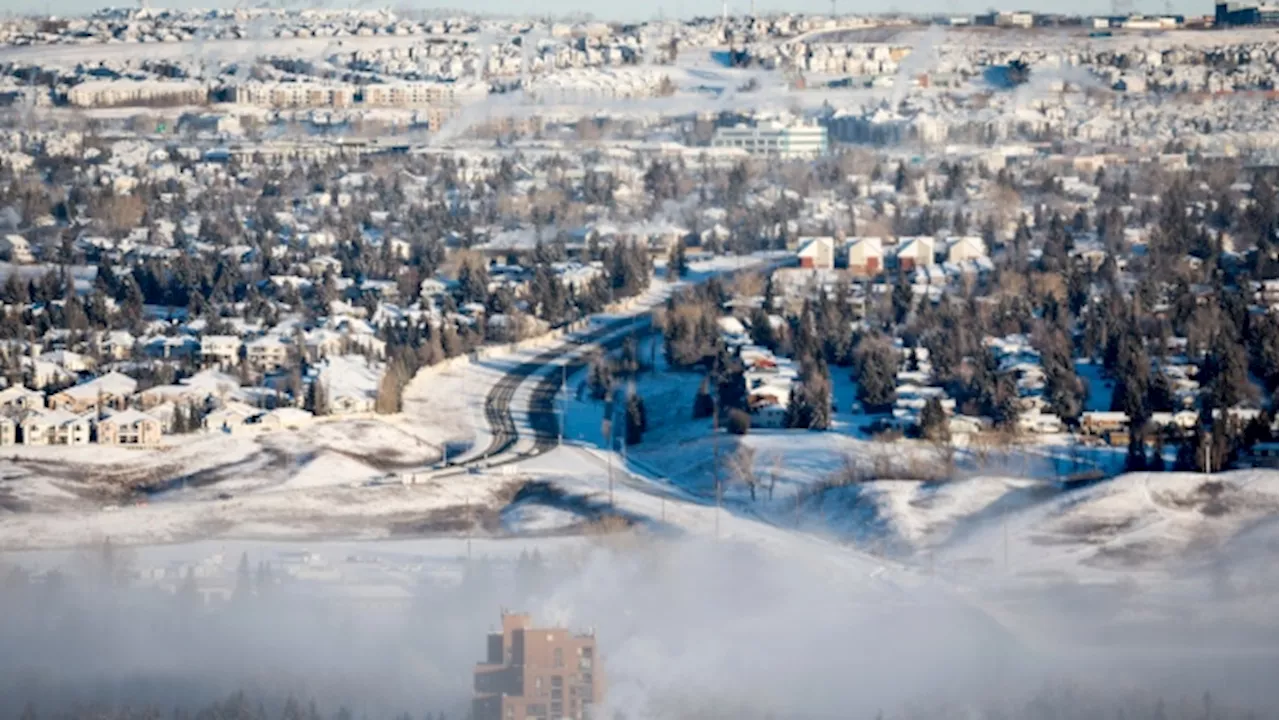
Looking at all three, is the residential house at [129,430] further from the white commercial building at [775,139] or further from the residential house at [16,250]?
the white commercial building at [775,139]

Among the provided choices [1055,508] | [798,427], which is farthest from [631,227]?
[1055,508]

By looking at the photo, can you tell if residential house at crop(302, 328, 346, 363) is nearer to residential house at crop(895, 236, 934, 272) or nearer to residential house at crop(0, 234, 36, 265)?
residential house at crop(0, 234, 36, 265)

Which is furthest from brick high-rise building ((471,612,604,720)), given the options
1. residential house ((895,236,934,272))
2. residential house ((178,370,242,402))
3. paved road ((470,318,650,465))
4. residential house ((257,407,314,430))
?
residential house ((895,236,934,272))

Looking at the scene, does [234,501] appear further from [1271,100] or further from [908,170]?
[1271,100]

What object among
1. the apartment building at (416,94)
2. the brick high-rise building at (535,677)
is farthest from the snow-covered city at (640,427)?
the apartment building at (416,94)

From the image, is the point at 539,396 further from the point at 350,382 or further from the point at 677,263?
the point at 677,263

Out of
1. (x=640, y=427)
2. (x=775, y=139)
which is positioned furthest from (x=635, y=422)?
(x=775, y=139)
